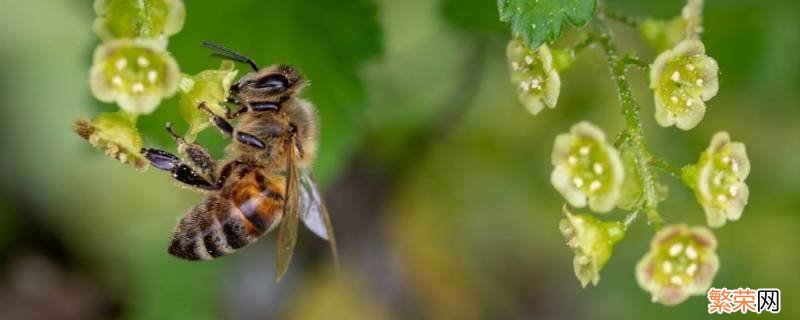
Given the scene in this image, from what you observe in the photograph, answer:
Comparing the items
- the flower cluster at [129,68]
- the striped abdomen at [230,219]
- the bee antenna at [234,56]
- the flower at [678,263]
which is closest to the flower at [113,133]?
the flower cluster at [129,68]

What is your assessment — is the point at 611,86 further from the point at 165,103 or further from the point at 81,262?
the point at 81,262

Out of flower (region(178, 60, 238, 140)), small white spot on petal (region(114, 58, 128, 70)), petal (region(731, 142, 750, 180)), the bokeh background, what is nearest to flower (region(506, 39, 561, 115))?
petal (region(731, 142, 750, 180))

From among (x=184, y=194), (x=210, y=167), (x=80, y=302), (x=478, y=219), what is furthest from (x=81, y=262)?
(x=210, y=167)

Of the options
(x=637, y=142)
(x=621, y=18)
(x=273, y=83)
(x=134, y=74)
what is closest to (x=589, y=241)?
(x=637, y=142)

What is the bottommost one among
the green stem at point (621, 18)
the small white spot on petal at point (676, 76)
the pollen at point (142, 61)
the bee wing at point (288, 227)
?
the bee wing at point (288, 227)

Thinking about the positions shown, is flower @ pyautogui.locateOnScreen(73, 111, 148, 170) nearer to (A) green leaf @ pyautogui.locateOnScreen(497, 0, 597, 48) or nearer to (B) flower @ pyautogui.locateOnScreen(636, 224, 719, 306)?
(A) green leaf @ pyautogui.locateOnScreen(497, 0, 597, 48)

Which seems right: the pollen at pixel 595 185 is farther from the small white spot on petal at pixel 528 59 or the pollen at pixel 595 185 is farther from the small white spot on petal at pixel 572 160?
the small white spot on petal at pixel 528 59
